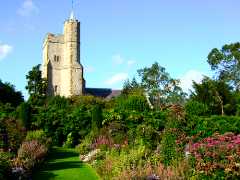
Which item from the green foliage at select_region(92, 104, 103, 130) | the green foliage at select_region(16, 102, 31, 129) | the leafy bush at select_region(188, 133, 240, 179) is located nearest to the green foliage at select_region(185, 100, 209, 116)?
the green foliage at select_region(92, 104, 103, 130)

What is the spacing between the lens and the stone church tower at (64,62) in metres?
78.1

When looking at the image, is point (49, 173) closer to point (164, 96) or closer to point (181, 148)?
point (181, 148)

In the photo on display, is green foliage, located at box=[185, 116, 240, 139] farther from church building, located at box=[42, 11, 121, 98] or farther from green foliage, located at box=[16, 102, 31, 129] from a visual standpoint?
church building, located at box=[42, 11, 121, 98]

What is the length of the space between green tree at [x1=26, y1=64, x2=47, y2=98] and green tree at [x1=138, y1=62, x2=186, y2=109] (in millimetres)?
14581

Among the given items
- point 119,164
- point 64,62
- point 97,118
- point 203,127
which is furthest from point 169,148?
point 64,62

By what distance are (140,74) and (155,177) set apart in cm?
5649

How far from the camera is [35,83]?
73.9 m

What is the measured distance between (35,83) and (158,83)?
57.0ft

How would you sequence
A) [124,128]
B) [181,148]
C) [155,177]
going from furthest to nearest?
[124,128] → [181,148] → [155,177]

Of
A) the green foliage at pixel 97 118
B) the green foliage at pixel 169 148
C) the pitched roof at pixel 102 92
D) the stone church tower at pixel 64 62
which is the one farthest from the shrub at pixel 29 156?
the pitched roof at pixel 102 92

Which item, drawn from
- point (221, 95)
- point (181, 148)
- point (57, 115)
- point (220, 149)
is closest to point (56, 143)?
point (57, 115)

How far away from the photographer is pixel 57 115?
3084 centimetres

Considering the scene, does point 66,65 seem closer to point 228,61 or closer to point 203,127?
point 228,61

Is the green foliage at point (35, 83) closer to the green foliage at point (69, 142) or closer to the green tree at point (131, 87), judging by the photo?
the green tree at point (131, 87)
